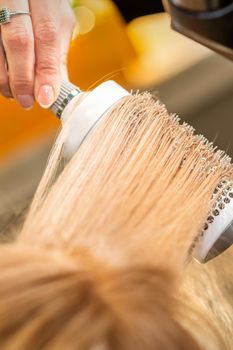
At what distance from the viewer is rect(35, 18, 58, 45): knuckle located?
0.73 m

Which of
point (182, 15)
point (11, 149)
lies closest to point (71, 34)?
point (11, 149)

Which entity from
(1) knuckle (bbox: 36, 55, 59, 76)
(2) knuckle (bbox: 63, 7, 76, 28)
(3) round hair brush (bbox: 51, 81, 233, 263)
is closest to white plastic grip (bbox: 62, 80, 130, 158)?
(3) round hair brush (bbox: 51, 81, 233, 263)

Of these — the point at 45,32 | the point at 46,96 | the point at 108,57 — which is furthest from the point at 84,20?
the point at 46,96

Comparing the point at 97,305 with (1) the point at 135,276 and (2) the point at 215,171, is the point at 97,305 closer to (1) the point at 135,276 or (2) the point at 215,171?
(1) the point at 135,276

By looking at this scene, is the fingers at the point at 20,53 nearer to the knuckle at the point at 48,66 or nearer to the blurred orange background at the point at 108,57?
the knuckle at the point at 48,66

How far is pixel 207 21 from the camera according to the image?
1.78 ft

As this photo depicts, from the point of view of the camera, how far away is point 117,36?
3.36 ft

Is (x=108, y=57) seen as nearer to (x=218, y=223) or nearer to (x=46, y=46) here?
(x=46, y=46)

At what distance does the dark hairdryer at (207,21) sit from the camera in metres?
0.53

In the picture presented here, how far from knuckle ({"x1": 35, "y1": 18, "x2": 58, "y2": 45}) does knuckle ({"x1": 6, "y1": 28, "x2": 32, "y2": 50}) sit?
0.02 metres

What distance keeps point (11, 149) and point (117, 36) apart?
0.90 ft

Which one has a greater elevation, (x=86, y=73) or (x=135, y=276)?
(x=135, y=276)

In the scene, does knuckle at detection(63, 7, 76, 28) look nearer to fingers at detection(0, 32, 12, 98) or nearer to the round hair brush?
fingers at detection(0, 32, 12, 98)

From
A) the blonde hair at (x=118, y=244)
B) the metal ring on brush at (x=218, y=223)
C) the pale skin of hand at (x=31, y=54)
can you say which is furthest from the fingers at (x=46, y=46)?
the metal ring on brush at (x=218, y=223)
